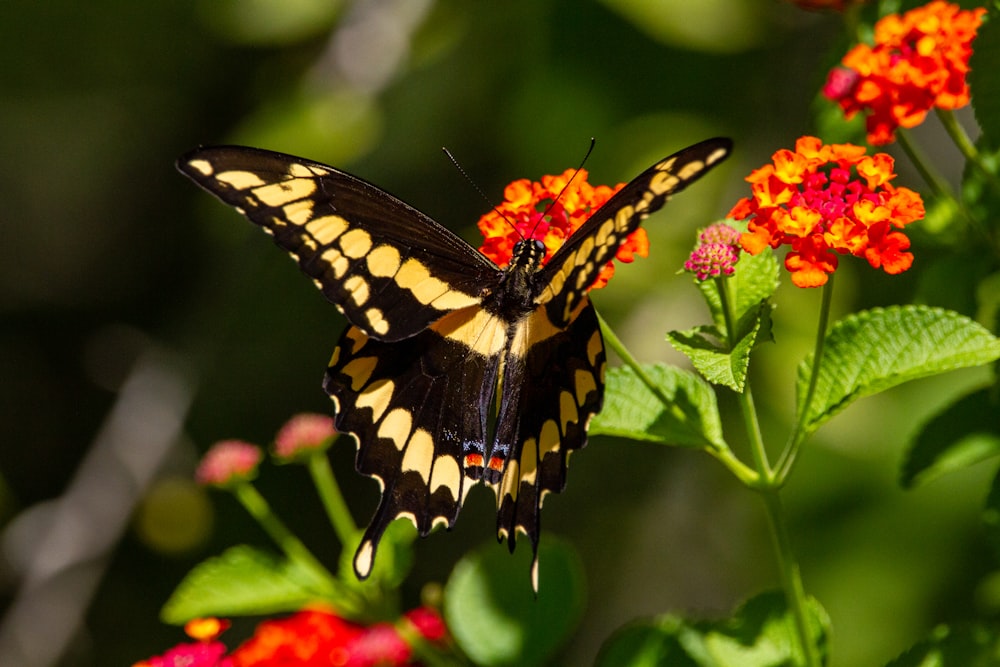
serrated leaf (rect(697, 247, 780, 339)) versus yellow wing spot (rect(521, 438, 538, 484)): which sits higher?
serrated leaf (rect(697, 247, 780, 339))

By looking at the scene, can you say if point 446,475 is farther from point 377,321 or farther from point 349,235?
point 349,235

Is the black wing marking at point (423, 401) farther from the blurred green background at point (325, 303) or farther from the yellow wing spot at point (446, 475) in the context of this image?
the blurred green background at point (325, 303)

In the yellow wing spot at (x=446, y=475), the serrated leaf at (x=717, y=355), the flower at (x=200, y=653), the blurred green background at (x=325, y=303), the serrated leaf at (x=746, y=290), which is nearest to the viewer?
the serrated leaf at (x=717, y=355)

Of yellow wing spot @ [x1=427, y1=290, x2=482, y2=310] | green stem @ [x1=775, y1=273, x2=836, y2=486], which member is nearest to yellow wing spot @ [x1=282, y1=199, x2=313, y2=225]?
yellow wing spot @ [x1=427, y1=290, x2=482, y2=310]

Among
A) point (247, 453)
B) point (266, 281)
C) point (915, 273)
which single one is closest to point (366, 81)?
point (266, 281)

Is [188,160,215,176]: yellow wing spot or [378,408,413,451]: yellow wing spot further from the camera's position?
[378,408,413,451]: yellow wing spot

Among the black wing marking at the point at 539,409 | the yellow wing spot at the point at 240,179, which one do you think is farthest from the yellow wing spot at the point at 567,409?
the yellow wing spot at the point at 240,179

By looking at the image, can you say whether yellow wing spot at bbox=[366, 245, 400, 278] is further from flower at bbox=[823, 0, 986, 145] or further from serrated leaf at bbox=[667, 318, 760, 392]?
flower at bbox=[823, 0, 986, 145]

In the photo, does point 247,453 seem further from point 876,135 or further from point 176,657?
point 876,135
